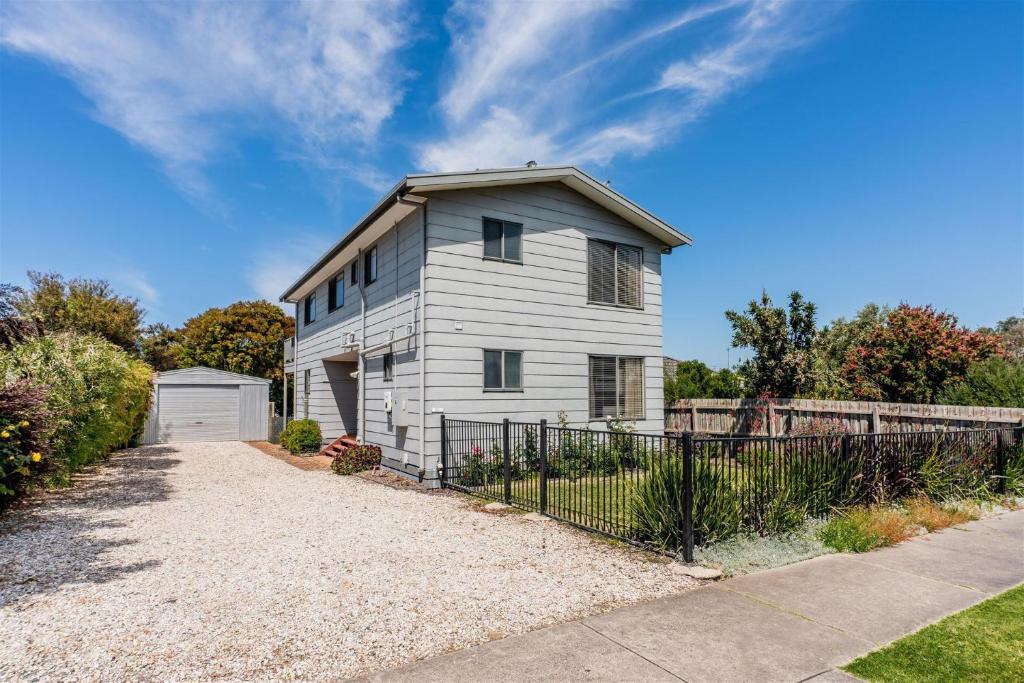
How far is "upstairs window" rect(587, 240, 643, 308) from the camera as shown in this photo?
41.5ft

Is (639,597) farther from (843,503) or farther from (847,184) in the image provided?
(847,184)

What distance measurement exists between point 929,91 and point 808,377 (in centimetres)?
782

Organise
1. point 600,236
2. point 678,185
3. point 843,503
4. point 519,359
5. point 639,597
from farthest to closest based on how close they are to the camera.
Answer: point 678,185 → point 600,236 → point 519,359 → point 843,503 → point 639,597

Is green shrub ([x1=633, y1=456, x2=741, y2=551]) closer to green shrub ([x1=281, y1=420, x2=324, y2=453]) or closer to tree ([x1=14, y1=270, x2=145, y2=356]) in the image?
green shrub ([x1=281, y1=420, x2=324, y2=453])

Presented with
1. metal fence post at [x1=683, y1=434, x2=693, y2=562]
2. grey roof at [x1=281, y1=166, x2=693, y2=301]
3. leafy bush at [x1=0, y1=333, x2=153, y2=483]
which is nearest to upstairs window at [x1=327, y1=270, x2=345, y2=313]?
grey roof at [x1=281, y1=166, x2=693, y2=301]

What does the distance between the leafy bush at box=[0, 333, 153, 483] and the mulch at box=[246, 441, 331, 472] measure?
13.8ft

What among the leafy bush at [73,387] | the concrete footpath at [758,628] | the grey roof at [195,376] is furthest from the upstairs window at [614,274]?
the grey roof at [195,376]

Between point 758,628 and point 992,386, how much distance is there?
36.5ft

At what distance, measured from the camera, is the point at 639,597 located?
461 cm

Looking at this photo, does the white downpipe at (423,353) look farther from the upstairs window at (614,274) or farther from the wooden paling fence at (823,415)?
the wooden paling fence at (823,415)

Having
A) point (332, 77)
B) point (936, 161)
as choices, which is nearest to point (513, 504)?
point (332, 77)

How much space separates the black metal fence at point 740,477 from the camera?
576 centimetres

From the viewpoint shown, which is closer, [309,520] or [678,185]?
[309,520]

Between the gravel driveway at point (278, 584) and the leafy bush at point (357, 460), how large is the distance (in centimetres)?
317
